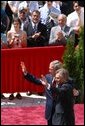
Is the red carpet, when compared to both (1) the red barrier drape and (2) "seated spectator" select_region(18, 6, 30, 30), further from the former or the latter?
(2) "seated spectator" select_region(18, 6, 30, 30)

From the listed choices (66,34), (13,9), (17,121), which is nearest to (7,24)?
Answer: (13,9)

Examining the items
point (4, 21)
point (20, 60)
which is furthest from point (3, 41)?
point (4, 21)

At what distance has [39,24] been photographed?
38.4ft

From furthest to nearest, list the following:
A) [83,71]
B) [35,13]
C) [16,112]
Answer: [35,13] < [83,71] < [16,112]

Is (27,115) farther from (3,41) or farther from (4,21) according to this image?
(4,21)

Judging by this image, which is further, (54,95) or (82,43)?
(82,43)

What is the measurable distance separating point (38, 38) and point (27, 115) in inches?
92.7

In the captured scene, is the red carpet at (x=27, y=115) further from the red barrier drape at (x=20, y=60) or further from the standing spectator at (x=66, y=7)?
the standing spectator at (x=66, y=7)

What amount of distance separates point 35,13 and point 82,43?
5.15ft

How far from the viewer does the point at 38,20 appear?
11719mm

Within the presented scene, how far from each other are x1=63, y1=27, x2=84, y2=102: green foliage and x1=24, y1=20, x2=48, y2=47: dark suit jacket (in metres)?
1.10

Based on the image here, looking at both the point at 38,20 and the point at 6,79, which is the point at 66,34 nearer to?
the point at 38,20

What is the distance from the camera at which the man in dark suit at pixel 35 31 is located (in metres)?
11.5

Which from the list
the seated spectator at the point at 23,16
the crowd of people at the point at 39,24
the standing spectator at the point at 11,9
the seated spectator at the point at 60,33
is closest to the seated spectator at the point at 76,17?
the crowd of people at the point at 39,24
